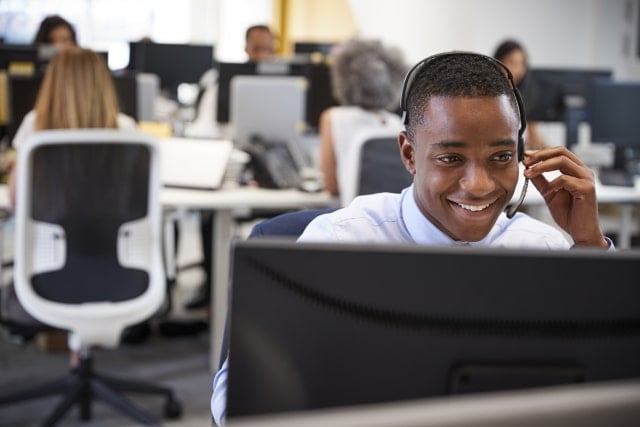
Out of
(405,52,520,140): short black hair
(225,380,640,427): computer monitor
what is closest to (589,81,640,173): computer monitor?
(405,52,520,140): short black hair

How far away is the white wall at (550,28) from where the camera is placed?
7.00m

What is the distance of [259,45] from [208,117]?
1.00 metres

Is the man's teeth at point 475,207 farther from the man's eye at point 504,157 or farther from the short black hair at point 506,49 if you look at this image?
the short black hair at point 506,49

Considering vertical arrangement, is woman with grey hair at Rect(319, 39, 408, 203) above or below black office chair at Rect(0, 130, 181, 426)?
above

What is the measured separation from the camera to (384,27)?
8.00 meters

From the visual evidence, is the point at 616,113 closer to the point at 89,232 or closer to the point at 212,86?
the point at 212,86

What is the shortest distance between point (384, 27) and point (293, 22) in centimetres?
263

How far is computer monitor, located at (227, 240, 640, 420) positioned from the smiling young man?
44 cm

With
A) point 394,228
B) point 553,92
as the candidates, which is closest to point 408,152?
point 394,228

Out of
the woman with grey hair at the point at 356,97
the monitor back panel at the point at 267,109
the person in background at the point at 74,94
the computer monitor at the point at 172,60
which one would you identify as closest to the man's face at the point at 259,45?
the computer monitor at the point at 172,60

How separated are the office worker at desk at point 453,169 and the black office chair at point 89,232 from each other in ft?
4.87

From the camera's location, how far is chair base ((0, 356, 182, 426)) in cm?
300

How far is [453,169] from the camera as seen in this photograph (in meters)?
1.21

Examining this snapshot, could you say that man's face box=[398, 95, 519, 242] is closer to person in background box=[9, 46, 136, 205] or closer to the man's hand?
the man's hand
